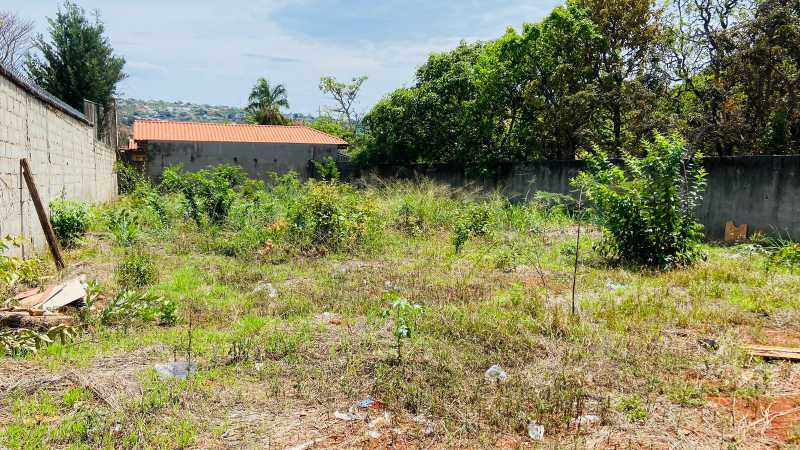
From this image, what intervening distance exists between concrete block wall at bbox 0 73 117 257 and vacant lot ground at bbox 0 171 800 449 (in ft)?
2.52

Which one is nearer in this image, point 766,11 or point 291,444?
point 291,444

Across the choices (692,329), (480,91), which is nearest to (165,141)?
(480,91)

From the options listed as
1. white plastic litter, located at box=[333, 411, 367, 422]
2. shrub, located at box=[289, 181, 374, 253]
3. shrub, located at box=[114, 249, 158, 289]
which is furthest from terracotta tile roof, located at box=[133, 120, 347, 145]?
white plastic litter, located at box=[333, 411, 367, 422]

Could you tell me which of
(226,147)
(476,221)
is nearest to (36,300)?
(476,221)

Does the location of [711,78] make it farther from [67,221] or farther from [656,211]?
[67,221]

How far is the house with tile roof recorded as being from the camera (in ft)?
65.8

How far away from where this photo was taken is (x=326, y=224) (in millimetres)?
7723

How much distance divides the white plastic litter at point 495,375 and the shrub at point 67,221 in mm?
6447

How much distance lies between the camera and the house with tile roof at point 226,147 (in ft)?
65.8

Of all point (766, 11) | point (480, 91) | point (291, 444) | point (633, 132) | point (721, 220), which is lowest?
point (291, 444)

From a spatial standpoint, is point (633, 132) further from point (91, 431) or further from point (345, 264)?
point (91, 431)

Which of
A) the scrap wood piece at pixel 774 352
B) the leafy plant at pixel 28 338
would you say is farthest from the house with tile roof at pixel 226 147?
the scrap wood piece at pixel 774 352

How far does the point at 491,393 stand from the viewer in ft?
9.96

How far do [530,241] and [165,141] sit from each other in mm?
16436
